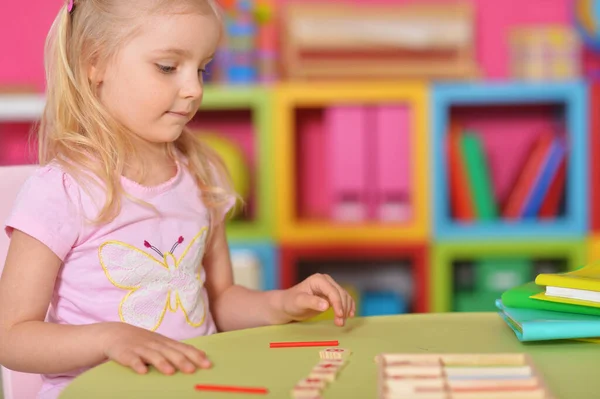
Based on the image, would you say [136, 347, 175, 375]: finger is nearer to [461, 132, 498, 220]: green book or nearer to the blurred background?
the blurred background

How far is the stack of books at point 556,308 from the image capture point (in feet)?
3.09

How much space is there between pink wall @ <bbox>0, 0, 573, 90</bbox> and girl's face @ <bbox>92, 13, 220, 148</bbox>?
70.5 inches

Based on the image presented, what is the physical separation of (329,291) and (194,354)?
0.25 meters

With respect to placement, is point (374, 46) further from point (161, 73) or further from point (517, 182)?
point (161, 73)

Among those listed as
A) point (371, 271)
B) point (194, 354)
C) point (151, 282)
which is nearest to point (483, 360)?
point (194, 354)

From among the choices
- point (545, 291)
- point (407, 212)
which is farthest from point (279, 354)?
point (407, 212)

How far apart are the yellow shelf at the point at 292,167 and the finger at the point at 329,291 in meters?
1.48

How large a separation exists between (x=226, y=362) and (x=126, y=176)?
40 centimetres

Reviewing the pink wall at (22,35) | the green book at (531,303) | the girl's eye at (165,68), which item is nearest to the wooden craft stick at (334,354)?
the green book at (531,303)

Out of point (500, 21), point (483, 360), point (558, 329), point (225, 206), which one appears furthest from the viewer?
point (500, 21)

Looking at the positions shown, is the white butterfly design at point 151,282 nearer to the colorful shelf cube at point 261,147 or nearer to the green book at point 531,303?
the green book at point 531,303

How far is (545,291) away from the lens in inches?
41.1

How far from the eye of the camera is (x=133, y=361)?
0.86 metres

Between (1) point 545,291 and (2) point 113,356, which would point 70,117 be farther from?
(1) point 545,291
